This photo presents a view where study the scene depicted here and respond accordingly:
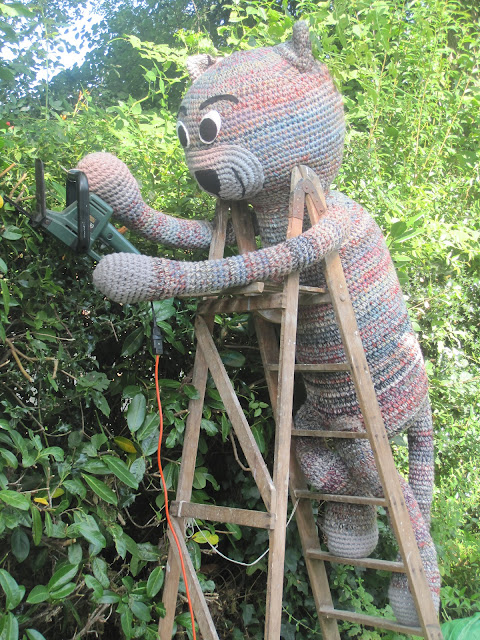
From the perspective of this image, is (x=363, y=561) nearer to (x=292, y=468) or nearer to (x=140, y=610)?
(x=292, y=468)

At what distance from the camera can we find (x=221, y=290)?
1.61 meters

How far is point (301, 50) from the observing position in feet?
5.65

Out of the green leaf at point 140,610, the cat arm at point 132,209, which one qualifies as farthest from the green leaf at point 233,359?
the green leaf at point 140,610

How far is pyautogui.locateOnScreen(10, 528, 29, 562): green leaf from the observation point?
5.04 ft

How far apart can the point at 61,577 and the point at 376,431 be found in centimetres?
87

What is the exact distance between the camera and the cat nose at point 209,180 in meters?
1.71

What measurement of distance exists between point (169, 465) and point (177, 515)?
0.15 meters

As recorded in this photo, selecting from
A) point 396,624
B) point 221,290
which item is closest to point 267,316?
point 221,290

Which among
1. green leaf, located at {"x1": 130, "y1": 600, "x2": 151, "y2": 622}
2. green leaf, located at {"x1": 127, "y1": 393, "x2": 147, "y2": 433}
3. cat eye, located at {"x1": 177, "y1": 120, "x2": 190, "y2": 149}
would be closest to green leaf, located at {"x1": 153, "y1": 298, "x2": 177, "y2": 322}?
green leaf, located at {"x1": 127, "y1": 393, "x2": 147, "y2": 433}

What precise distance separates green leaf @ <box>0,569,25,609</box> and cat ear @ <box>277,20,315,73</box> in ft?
4.71

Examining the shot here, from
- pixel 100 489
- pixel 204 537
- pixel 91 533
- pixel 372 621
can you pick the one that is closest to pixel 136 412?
pixel 100 489

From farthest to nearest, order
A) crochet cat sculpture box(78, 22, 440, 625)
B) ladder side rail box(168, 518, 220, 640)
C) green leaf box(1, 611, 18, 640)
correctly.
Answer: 1. ladder side rail box(168, 518, 220, 640)
2. crochet cat sculpture box(78, 22, 440, 625)
3. green leaf box(1, 611, 18, 640)

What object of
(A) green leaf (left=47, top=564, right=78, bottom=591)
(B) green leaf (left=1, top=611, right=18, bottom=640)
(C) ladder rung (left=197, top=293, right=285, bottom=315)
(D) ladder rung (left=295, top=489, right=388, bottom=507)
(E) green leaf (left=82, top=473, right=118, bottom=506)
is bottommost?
(D) ladder rung (left=295, top=489, right=388, bottom=507)

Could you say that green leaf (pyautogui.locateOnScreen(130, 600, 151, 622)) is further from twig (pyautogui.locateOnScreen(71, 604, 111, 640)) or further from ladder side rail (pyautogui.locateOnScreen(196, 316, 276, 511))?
ladder side rail (pyautogui.locateOnScreen(196, 316, 276, 511))
